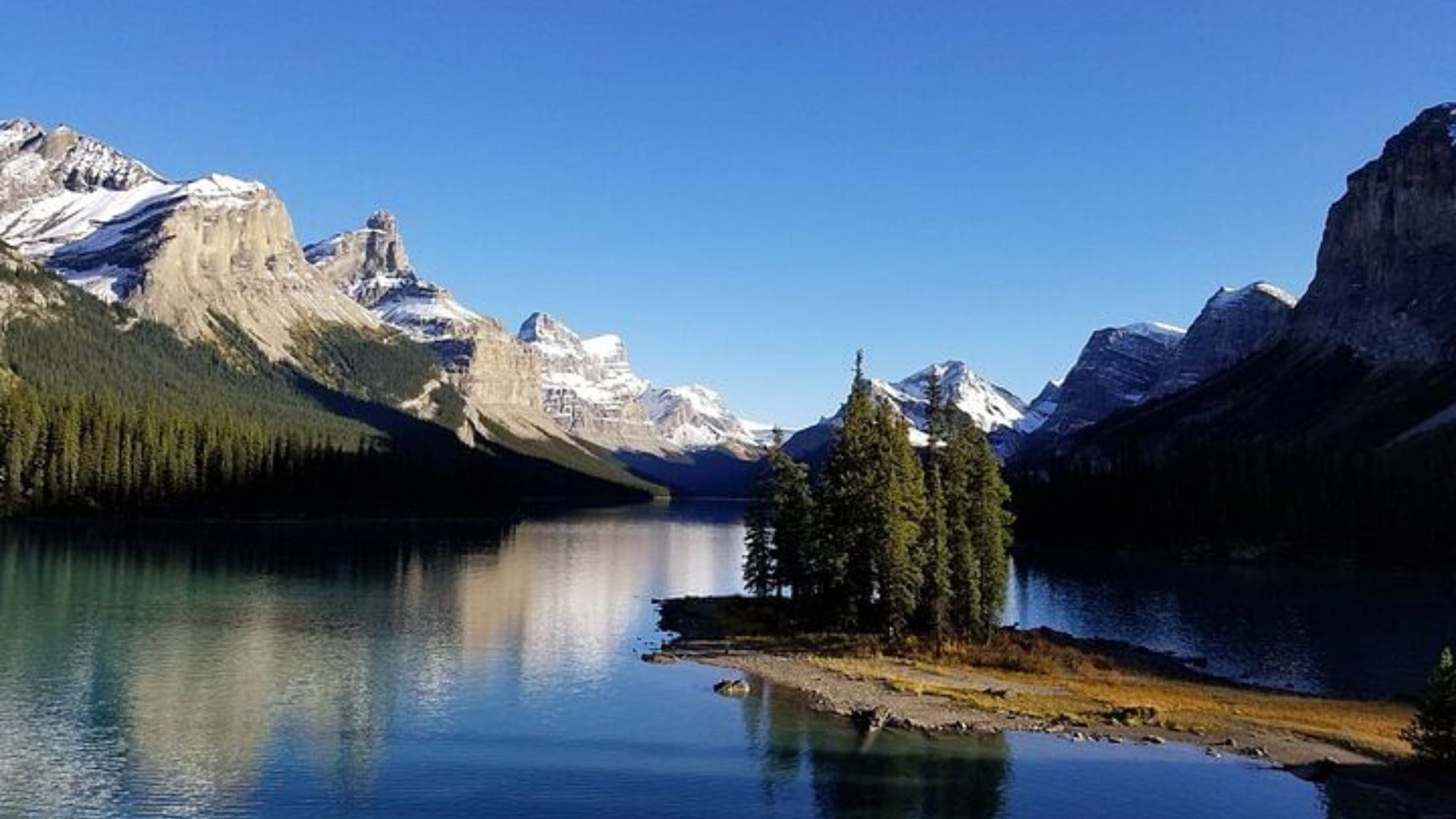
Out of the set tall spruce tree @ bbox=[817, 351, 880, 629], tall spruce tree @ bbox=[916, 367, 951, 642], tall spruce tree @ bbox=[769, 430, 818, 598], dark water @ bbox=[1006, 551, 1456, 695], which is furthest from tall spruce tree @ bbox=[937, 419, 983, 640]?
dark water @ bbox=[1006, 551, 1456, 695]

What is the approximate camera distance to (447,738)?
54.8 metres

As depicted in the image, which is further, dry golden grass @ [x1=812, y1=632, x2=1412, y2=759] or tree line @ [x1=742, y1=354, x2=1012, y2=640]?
tree line @ [x1=742, y1=354, x2=1012, y2=640]

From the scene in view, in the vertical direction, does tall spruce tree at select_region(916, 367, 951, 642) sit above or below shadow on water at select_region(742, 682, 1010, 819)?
above

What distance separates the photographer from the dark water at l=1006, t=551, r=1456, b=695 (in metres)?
87.1

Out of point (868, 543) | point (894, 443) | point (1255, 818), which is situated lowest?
point (1255, 818)

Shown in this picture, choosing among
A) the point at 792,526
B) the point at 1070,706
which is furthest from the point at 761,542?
the point at 1070,706

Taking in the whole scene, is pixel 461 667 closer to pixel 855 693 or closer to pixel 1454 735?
pixel 855 693

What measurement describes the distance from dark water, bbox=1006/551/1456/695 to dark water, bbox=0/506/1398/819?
132 ft

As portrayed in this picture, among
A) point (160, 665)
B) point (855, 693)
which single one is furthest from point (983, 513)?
point (160, 665)

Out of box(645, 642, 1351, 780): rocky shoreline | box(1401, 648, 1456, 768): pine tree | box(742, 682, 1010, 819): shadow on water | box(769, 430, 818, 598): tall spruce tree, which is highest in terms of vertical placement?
box(769, 430, 818, 598): tall spruce tree

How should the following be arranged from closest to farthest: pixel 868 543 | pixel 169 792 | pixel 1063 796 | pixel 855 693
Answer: pixel 169 792 → pixel 1063 796 → pixel 855 693 → pixel 868 543

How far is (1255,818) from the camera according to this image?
45.1m

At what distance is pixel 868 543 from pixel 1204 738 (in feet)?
104

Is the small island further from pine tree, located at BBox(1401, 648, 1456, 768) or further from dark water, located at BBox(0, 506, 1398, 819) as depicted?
dark water, located at BBox(0, 506, 1398, 819)
